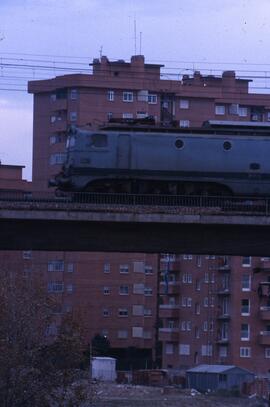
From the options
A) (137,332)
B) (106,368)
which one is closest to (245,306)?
(106,368)

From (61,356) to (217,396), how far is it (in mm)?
35366

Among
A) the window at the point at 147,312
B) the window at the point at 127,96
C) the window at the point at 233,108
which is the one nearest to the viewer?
the window at the point at 147,312

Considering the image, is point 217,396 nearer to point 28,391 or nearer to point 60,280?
point 60,280

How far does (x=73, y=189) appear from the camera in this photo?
42938 millimetres

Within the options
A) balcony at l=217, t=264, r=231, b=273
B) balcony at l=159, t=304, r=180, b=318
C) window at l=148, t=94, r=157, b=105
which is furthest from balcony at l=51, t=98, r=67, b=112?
balcony at l=217, t=264, r=231, b=273

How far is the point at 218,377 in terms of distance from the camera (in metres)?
73.5

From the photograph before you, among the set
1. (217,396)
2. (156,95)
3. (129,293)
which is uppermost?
(156,95)

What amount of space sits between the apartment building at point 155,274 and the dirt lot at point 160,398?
9.50 m

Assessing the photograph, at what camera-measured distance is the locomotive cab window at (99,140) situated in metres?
44.2

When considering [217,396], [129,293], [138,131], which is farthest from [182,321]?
[138,131]

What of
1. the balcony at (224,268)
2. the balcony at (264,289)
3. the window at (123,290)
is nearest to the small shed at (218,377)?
the balcony at (264,289)

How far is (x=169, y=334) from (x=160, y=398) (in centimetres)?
1934

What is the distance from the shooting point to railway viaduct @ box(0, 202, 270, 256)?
131 feet

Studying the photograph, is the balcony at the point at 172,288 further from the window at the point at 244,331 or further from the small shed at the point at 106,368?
the small shed at the point at 106,368
